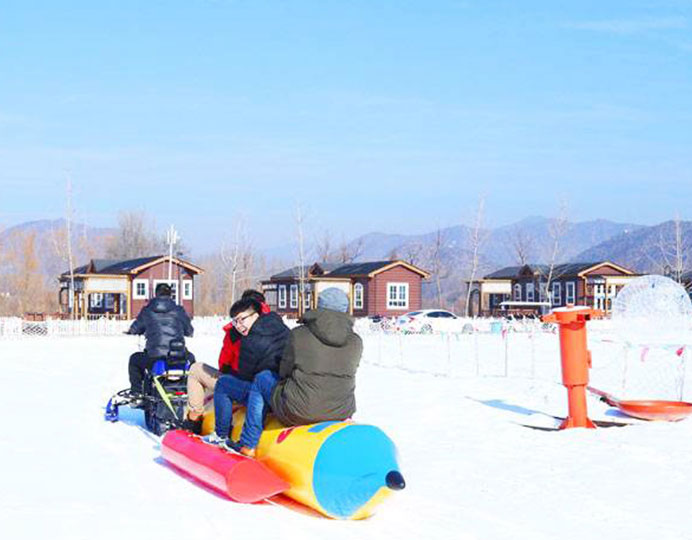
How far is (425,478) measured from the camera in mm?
8484

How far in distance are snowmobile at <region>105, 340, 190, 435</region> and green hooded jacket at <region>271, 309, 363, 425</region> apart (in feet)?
11.0

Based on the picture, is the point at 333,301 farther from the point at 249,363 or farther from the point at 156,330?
the point at 156,330

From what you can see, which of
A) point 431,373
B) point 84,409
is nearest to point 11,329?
point 431,373

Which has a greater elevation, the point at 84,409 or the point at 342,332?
the point at 342,332

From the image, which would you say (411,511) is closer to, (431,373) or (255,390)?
(255,390)

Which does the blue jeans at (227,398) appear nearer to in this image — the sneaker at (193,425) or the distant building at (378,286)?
the sneaker at (193,425)

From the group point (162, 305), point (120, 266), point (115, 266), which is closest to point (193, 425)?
point (162, 305)

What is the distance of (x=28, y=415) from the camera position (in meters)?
12.7

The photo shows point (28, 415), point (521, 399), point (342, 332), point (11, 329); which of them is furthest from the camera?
point (11, 329)

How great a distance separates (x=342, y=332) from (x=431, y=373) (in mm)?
12297

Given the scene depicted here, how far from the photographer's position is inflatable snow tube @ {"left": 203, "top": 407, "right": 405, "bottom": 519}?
22.2 feet

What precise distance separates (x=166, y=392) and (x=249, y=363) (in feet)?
7.97

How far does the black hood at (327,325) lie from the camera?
24.7ft

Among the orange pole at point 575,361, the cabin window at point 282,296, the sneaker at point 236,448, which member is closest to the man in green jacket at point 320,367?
the sneaker at point 236,448
